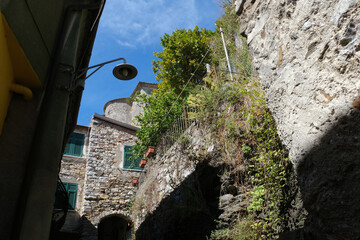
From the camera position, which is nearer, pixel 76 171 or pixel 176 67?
pixel 176 67

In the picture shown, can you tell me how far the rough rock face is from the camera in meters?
1.90

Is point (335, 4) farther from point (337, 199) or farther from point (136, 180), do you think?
point (136, 180)

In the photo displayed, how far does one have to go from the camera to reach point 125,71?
565 cm

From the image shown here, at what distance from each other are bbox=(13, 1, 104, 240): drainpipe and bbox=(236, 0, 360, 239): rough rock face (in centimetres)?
241

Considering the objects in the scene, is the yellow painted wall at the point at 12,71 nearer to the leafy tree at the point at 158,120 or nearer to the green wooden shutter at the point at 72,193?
the leafy tree at the point at 158,120

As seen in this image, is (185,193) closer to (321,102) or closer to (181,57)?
(321,102)

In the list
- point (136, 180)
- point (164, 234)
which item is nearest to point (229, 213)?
point (164, 234)

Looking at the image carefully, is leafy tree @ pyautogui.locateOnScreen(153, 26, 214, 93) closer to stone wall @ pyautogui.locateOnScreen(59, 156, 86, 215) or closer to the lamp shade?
stone wall @ pyautogui.locateOnScreen(59, 156, 86, 215)

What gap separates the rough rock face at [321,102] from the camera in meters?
1.90

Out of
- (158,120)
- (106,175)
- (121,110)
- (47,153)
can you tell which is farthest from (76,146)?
(47,153)

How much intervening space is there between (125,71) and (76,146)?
947 cm

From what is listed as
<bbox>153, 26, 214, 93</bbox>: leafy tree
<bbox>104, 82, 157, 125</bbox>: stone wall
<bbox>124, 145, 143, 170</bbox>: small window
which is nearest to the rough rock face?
<bbox>153, 26, 214, 93</bbox>: leafy tree

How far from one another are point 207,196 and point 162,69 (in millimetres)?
7608

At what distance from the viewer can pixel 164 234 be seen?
7.17 meters
